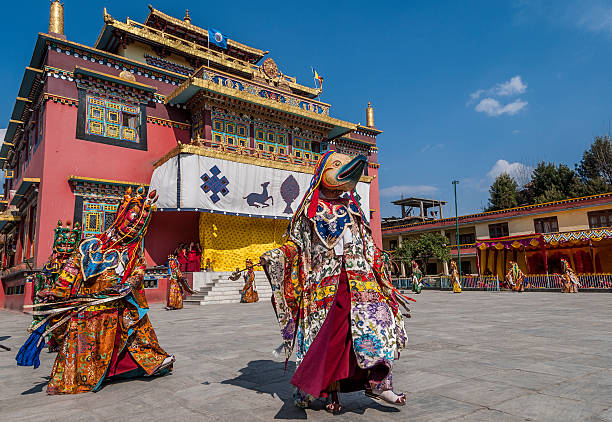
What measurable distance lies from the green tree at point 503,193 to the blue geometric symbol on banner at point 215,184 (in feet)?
114

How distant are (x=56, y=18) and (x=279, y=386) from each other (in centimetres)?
1895

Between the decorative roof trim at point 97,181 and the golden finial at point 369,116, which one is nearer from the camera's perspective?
the decorative roof trim at point 97,181

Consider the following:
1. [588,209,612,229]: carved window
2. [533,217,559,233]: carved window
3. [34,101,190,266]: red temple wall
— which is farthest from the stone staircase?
[588,209,612,229]: carved window

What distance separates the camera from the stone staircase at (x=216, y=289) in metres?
15.9

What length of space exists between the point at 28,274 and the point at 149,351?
1322 centimetres

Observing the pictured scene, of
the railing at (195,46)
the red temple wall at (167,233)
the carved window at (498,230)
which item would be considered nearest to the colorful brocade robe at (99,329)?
the red temple wall at (167,233)

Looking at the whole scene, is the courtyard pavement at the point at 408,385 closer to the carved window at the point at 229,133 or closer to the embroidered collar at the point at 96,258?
the embroidered collar at the point at 96,258

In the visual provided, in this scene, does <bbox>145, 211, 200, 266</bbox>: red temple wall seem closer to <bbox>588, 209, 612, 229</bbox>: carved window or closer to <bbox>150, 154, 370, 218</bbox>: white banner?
<bbox>150, 154, 370, 218</bbox>: white banner

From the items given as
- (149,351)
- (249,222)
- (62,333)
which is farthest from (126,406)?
(249,222)

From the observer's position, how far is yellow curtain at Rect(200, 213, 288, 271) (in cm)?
1850

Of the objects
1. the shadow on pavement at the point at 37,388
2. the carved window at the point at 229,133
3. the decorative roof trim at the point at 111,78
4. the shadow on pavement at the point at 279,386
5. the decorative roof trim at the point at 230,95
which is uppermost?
the decorative roof trim at the point at 230,95

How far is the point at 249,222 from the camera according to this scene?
20234mm

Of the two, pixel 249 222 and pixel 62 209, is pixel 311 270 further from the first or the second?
pixel 249 222

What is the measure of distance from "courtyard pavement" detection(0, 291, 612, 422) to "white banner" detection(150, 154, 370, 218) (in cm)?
1085
